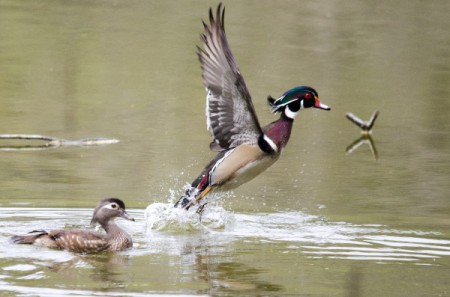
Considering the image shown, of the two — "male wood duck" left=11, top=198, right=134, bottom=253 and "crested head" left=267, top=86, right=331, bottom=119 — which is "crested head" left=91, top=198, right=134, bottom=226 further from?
"crested head" left=267, top=86, right=331, bottom=119

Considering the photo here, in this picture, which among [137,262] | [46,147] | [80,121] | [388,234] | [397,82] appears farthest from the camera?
[397,82]

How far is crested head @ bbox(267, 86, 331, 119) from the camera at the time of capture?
1284cm

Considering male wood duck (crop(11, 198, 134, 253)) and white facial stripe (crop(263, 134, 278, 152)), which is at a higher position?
white facial stripe (crop(263, 134, 278, 152))

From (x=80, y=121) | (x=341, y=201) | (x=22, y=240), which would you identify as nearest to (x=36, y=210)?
(x=22, y=240)

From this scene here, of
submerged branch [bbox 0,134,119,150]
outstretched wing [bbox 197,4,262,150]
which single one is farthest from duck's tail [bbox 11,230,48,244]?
submerged branch [bbox 0,134,119,150]

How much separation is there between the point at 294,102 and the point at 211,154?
10.1ft

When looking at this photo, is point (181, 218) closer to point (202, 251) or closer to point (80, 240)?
point (202, 251)

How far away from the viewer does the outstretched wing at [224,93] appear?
12141 mm

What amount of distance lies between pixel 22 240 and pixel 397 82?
35.0 feet

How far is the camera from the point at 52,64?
2116 centimetres

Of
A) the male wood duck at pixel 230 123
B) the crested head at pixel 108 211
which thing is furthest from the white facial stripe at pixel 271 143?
the crested head at pixel 108 211

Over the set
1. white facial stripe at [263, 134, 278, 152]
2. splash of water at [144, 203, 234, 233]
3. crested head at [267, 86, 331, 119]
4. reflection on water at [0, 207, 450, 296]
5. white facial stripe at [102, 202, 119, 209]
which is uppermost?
crested head at [267, 86, 331, 119]

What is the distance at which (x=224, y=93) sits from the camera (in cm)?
1231

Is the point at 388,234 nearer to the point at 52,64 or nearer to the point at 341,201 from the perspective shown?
the point at 341,201
